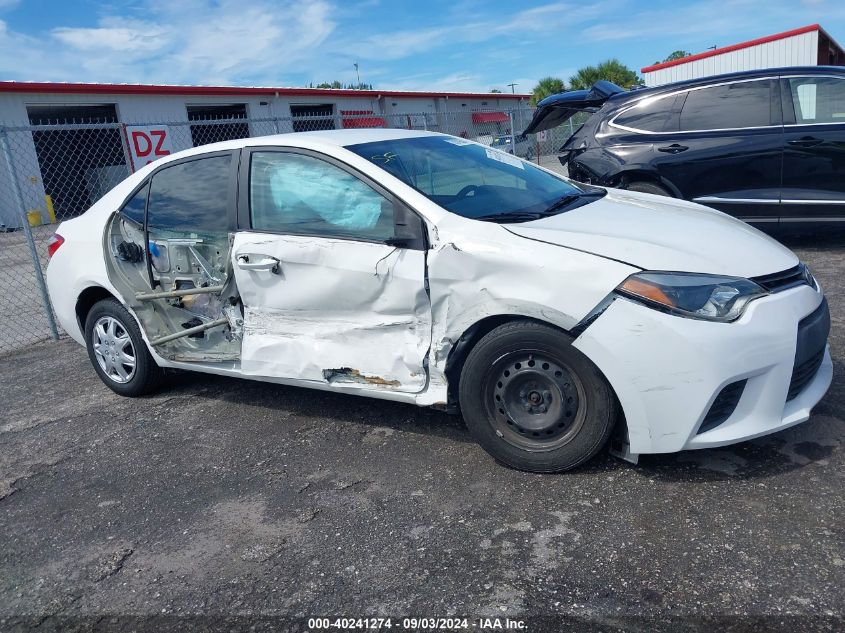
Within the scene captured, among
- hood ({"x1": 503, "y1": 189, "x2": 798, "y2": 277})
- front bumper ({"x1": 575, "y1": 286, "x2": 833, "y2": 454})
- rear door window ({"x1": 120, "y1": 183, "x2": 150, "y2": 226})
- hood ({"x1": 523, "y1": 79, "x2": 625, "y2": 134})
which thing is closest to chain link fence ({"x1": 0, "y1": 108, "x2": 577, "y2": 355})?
rear door window ({"x1": 120, "y1": 183, "x2": 150, "y2": 226})

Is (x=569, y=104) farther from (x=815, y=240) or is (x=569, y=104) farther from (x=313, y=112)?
(x=313, y=112)

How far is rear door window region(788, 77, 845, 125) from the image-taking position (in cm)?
674

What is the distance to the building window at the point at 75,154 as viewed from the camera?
2443 centimetres

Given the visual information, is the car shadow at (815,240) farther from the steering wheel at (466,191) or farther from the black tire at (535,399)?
the black tire at (535,399)

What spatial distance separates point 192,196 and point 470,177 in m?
1.71

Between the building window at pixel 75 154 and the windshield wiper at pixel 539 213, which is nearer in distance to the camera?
the windshield wiper at pixel 539 213

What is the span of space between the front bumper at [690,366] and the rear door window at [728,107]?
4539mm

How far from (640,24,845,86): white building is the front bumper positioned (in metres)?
20.4

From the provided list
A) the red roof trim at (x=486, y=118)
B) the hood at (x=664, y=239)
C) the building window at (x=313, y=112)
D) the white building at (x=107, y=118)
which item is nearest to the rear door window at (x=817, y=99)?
the hood at (x=664, y=239)

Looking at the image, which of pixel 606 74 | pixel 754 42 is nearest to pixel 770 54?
pixel 754 42

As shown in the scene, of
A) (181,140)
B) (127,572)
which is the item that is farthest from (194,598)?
(181,140)

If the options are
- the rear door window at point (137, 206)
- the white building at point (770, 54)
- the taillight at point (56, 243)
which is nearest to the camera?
the rear door window at point (137, 206)

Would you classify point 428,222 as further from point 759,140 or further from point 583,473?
point 759,140

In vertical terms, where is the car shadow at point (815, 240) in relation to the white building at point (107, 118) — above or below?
below
